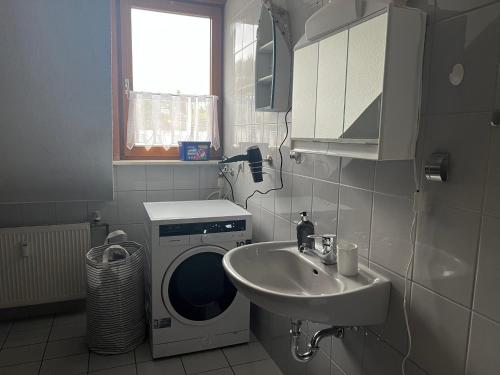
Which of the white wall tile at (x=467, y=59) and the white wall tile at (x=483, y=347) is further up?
the white wall tile at (x=467, y=59)

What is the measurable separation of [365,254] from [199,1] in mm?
2457

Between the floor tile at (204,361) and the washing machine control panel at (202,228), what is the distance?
768 mm

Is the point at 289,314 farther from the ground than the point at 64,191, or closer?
closer

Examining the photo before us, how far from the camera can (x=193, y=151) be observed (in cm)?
305

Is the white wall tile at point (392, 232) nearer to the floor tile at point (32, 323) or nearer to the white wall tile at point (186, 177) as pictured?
the white wall tile at point (186, 177)

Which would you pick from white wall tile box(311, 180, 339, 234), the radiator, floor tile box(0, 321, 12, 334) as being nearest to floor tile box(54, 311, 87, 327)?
the radiator

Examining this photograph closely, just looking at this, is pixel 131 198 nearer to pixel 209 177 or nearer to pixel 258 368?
pixel 209 177

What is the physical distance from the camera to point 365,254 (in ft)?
4.90

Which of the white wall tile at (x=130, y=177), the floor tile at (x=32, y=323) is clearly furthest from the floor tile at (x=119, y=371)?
the white wall tile at (x=130, y=177)

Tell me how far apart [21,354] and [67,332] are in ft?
1.01

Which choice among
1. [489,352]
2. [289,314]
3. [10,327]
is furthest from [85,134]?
[489,352]

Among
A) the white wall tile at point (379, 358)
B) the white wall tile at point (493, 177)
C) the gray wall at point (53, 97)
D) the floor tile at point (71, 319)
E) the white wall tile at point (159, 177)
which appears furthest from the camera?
the white wall tile at point (159, 177)

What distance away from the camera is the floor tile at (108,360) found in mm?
2213

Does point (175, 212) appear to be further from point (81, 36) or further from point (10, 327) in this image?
point (10, 327)
